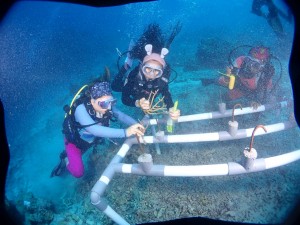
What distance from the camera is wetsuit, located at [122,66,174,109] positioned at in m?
4.96

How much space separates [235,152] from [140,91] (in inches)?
106

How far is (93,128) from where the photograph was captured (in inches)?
163

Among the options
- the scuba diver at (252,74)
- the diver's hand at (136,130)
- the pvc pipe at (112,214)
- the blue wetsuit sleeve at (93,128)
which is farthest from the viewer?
the scuba diver at (252,74)

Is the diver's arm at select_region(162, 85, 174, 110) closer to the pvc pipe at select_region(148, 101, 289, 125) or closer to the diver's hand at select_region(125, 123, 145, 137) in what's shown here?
the pvc pipe at select_region(148, 101, 289, 125)

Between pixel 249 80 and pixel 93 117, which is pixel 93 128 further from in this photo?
pixel 249 80

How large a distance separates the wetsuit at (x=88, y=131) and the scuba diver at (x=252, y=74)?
2942 mm

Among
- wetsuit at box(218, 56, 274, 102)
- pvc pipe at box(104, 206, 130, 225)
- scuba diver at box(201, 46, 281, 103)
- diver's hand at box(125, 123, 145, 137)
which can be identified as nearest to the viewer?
pvc pipe at box(104, 206, 130, 225)

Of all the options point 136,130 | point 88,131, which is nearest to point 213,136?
point 136,130

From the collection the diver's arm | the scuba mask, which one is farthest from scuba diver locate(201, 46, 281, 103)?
the scuba mask

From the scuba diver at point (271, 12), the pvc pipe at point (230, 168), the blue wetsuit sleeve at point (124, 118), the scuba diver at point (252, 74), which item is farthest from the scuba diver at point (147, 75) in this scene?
the scuba diver at point (271, 12)

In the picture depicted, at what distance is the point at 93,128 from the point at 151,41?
291 centimetres

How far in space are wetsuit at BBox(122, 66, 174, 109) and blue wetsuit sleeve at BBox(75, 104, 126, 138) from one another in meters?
1.24

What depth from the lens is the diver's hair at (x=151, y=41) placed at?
556cm

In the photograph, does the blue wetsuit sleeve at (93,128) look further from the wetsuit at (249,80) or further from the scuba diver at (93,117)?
the wetsuit at (249,80)
